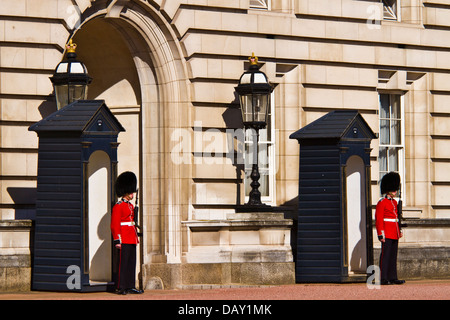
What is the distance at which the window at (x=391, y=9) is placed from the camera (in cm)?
2089

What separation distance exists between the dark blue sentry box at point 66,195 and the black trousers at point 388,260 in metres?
3.71

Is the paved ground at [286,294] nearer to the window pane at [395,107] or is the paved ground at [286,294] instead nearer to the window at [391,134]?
the window at [391,134]

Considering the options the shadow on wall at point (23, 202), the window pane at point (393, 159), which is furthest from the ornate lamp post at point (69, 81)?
the window pane at point (393, 159)

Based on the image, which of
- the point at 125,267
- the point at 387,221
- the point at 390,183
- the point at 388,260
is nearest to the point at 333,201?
the point at 387,221

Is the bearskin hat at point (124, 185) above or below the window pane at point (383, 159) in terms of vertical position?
below

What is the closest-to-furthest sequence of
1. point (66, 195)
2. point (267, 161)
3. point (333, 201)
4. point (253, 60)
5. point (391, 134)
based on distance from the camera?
point (66, 195), point (333, 201), point (253, 60), point (267, 161), point (391, 134)

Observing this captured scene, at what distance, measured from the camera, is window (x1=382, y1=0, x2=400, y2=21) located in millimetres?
20891

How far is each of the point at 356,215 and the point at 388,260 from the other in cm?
76

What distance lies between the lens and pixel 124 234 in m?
16.0

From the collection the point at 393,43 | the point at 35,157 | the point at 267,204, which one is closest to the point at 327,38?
the point at 393,43

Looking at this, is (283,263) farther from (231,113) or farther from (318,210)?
(231,113)

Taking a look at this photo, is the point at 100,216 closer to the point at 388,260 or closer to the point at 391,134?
the point at 388,260

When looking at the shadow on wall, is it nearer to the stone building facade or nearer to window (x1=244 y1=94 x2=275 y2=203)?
the stone building facade

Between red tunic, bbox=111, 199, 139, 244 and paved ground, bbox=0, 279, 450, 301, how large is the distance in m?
0.67
